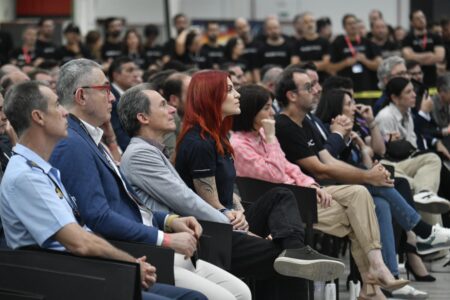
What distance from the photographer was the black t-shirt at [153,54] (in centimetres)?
1442

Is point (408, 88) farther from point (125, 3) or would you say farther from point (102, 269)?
point (125, 3)

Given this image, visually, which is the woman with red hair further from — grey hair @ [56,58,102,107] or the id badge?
the id badge

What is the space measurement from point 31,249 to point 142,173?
121 cm

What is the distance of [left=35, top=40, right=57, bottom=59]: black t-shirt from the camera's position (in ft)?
45.9

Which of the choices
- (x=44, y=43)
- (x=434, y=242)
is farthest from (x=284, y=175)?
(x=44, y=43)

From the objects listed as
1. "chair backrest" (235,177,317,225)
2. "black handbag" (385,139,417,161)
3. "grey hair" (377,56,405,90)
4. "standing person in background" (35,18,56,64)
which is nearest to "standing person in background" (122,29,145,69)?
"standing person in background" (35,18,56,64)

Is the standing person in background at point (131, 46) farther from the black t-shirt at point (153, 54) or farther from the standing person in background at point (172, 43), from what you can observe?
the standing person in background at point (172, 43)

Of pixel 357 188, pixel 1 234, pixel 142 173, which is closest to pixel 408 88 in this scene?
pixel 357 188

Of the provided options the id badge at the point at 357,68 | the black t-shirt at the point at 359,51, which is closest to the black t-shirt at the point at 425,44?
the black t-shirt at the point at 359,51

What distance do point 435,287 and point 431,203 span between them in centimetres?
71

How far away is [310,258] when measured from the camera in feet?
16.7

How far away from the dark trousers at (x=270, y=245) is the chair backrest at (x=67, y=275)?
155cm

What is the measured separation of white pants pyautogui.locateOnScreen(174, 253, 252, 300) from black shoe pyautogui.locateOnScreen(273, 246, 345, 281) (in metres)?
0.33

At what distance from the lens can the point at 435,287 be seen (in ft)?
23.6
